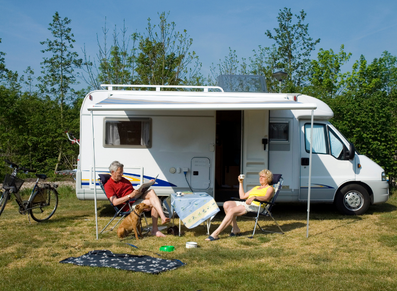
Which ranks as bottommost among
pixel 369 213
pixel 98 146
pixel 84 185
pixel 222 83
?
pixel 369 213

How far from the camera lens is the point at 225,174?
8695 millimetres

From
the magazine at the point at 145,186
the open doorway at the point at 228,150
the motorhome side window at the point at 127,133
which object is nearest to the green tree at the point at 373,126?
the open doorway at the point at 228,150

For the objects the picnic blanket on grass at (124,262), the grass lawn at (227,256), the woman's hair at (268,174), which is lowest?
the grass lawn at (227,256)

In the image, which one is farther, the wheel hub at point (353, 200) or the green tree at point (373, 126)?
the green tree at point (373, 126)

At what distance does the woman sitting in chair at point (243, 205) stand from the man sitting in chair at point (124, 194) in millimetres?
823

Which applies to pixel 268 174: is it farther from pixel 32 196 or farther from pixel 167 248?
pixel 32 196

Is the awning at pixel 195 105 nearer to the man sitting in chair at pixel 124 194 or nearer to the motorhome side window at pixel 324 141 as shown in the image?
the man sitting in chair at pixel 124 194

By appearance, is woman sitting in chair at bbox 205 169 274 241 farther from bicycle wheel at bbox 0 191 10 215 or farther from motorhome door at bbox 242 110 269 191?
bicycle wheel at bbox 0 191 10 215

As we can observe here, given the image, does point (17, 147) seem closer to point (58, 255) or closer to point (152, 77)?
point (152, 77)

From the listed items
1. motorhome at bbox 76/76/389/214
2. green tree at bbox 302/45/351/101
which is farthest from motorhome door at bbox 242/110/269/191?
green tree at bbox 302/45/351/101

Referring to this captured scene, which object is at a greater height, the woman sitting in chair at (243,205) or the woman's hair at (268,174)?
→ the woman's hair at (268,174)

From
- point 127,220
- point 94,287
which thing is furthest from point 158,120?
point 94,287

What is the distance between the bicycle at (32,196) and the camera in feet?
20.7

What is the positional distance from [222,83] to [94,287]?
568 centimetres
